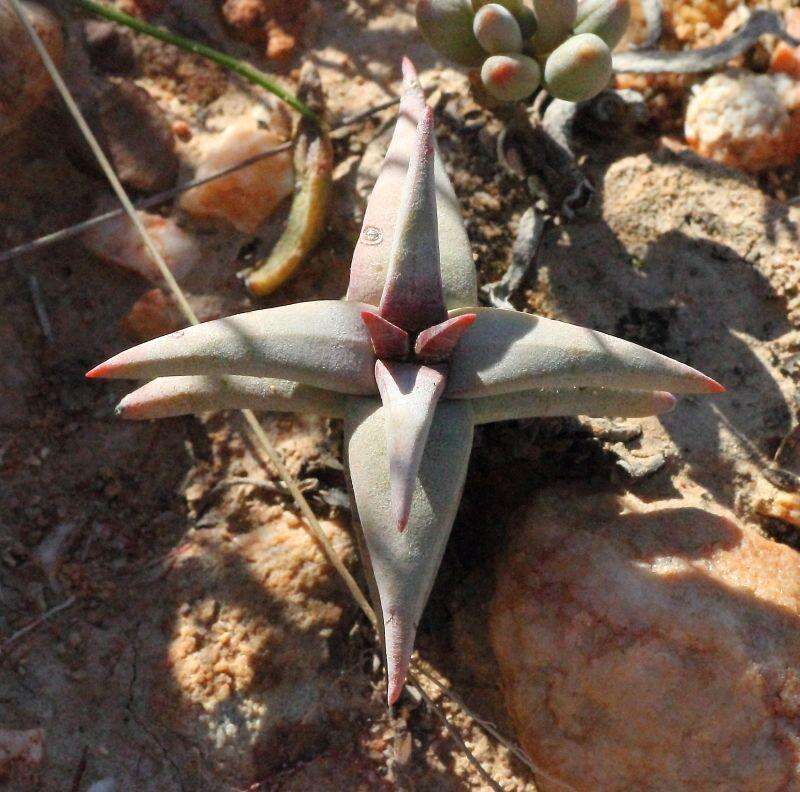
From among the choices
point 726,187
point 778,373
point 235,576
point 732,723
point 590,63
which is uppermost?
point 590,63

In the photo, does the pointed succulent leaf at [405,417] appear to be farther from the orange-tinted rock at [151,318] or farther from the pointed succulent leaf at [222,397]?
the orange-tinted rock at [151,318]

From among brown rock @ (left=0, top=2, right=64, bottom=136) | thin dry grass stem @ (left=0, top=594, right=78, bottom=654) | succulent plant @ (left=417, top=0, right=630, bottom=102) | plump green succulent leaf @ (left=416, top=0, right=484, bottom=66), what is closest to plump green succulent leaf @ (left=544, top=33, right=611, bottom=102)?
succulent plant @ (left=417, top=0, right=630, bottom=102)

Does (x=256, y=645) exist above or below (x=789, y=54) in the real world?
below

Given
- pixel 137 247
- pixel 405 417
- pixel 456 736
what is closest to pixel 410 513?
pixel 405 417

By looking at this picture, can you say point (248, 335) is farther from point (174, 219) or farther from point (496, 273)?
point (174, 219)

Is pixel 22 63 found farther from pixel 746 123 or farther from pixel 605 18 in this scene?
pixel 746 123

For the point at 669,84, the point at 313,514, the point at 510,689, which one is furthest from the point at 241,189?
the point at 510,689

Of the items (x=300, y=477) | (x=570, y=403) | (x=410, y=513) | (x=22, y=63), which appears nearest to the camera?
(x=410, y=513)
